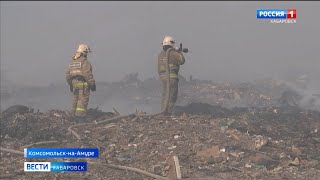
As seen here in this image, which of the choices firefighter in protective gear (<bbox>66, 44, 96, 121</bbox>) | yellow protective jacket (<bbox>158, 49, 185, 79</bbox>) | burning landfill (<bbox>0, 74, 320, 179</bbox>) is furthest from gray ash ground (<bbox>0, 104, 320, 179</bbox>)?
yellow protective jacket (<bbox>158, 49, 185, 79</bbox>)

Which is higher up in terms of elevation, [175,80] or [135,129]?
[175,80]

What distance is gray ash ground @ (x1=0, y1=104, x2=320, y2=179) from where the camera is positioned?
9.54m

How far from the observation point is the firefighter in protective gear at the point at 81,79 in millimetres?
14062

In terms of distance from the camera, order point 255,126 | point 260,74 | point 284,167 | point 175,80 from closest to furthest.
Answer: point 284,167 < point 255,126 < point 175,80 < point 260,74

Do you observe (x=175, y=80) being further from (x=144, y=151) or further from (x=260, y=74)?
(x=260, y=74)

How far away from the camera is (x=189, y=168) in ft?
31.6

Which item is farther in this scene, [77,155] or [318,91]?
[318,91]

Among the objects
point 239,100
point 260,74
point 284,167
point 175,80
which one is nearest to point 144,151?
point 284,167

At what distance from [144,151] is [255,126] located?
332 centimetres
